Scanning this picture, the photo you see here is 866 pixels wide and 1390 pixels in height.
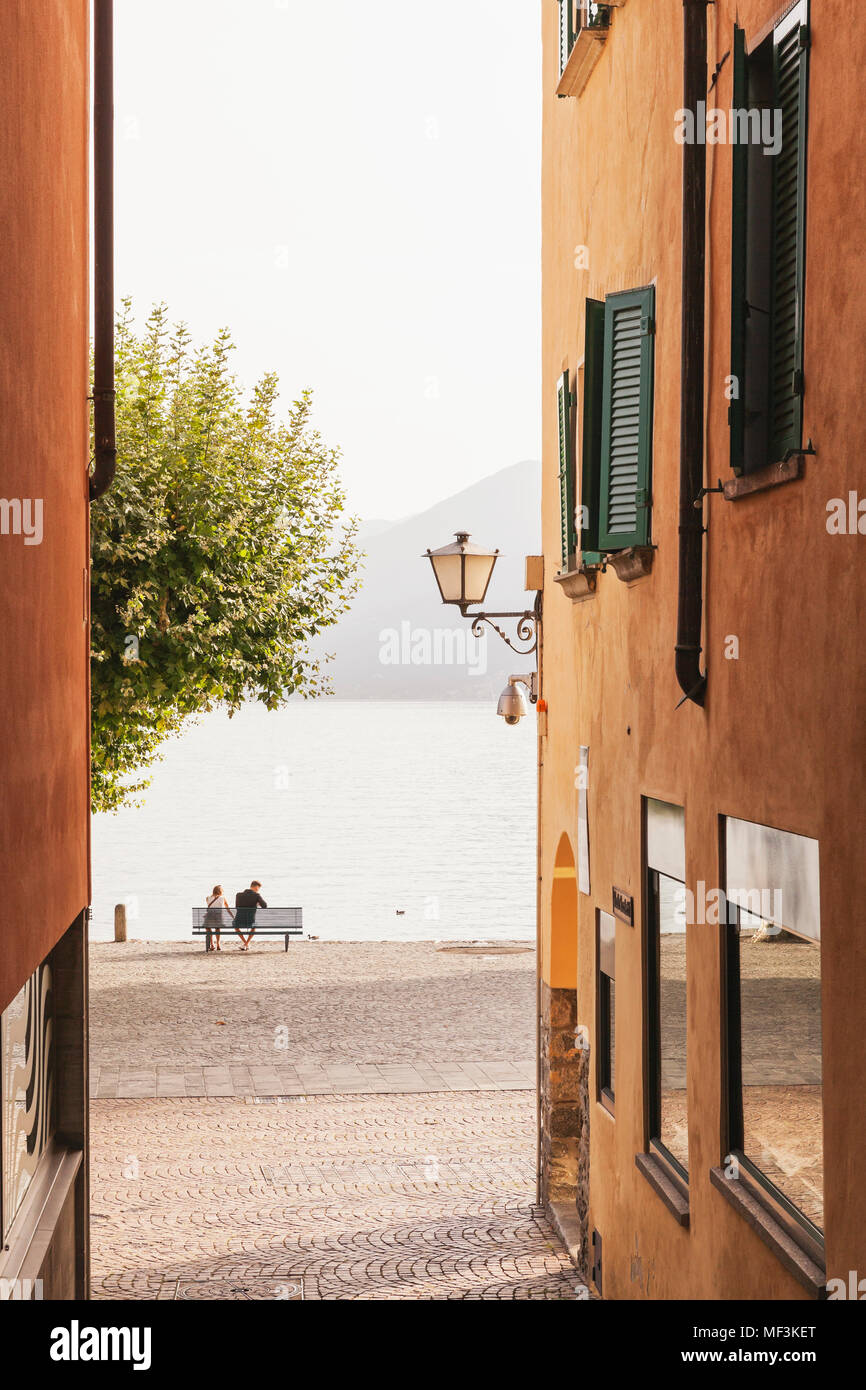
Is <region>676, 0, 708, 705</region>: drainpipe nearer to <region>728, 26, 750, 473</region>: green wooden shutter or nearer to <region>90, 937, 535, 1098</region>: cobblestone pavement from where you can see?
<region>728, 26, 750, 473</region>: green wooden shutter

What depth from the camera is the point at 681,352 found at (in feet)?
24.1

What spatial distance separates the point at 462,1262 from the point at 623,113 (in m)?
8.76

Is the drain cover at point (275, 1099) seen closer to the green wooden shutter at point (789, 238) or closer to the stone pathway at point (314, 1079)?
the stone pathway at point (314, 1079)

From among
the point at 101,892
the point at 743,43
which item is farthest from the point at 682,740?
the point at 101,892

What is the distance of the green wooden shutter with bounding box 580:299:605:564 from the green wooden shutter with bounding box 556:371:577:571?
4.88ft

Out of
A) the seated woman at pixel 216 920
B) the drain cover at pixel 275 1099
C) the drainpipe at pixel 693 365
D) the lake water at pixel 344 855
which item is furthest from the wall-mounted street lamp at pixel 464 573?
the lake water at pixel 344 855

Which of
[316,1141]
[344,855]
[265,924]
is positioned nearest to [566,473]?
[316,1141]

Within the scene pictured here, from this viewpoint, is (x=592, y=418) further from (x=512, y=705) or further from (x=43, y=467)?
(x=512, y=705)

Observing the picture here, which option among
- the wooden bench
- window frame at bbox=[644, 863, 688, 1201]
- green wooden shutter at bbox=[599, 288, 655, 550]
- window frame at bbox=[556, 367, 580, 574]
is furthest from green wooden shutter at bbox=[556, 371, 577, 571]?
the wooden bench

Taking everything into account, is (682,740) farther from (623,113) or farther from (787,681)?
(623,113)

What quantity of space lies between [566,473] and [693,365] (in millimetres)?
4351

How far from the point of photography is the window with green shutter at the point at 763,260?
589cm

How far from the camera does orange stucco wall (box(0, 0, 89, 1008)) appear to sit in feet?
18.2
